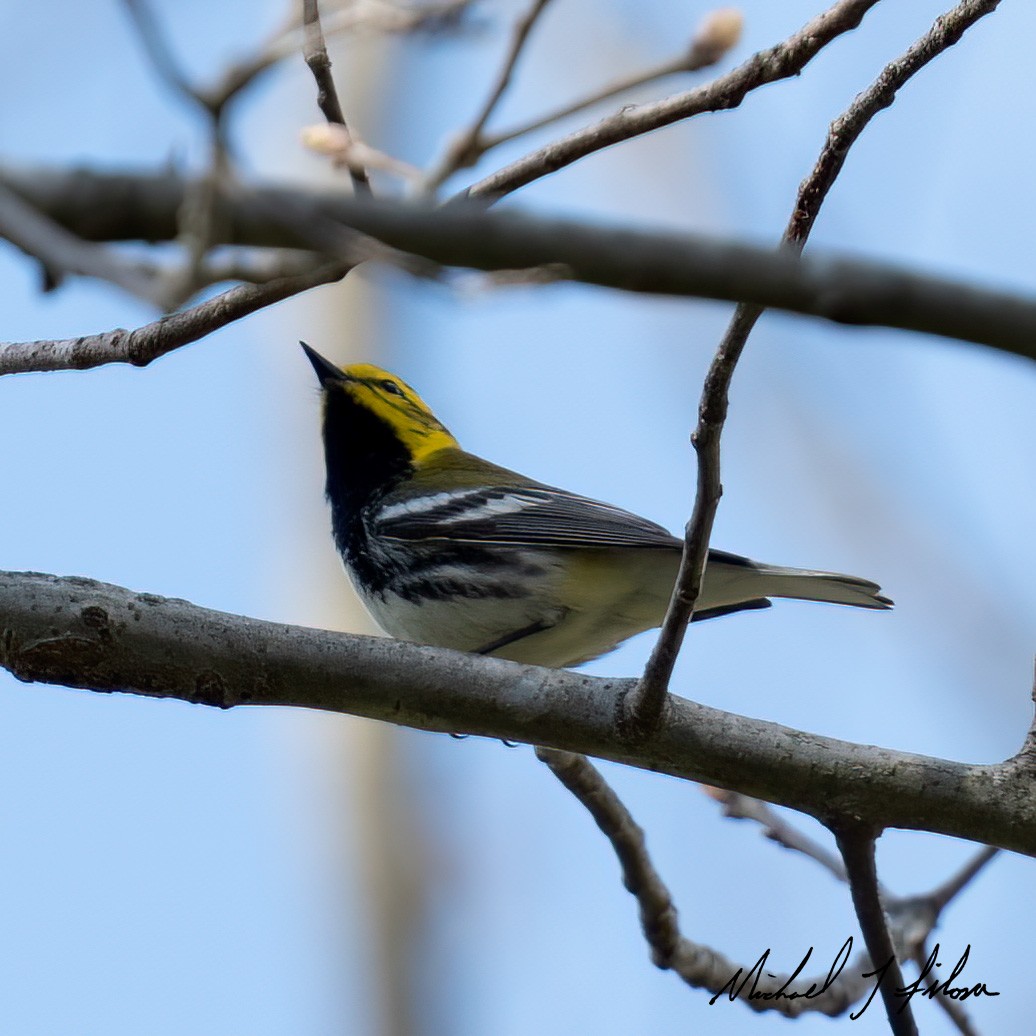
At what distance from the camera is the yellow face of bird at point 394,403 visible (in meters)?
5.50

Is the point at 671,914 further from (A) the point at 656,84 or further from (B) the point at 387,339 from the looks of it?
(B) the point at 387,339

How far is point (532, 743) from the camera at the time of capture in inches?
108

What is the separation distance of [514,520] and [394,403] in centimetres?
126

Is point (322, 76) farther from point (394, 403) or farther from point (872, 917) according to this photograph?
point (394, 403)

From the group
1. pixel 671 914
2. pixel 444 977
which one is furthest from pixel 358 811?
pixel 671 914

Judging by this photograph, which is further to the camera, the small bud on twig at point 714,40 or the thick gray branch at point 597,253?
the small bud on twig at point 714,40

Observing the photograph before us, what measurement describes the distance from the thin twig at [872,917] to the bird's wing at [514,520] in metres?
1.60

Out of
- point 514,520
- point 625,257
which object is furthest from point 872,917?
point 514,520

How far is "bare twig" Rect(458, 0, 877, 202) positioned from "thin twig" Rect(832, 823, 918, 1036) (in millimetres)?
1507

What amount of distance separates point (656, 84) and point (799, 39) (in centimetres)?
30

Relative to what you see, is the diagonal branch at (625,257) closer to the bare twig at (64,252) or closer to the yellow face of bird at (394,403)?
the bare twig at (64,252)

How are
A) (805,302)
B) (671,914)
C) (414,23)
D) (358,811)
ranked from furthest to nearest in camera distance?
(358,811), (671,914), (414,23), (805,302)
